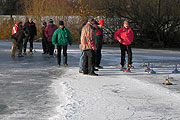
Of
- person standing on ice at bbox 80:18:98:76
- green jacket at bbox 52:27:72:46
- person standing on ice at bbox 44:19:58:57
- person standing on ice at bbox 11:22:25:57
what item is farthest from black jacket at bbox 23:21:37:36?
person standing on ice at bbox 80:18:98:76

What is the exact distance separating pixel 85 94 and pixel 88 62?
3.85m

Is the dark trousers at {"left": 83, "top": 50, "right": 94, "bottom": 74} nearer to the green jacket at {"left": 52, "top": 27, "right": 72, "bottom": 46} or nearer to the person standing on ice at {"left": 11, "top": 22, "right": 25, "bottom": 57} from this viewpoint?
the green jacket at {"left": 52, "top": 27, "right": 72, "bottom": 46}

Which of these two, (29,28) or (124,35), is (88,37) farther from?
(29,28)

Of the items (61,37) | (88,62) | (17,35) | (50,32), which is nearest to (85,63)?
(88,62)

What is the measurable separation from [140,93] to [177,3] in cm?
1834

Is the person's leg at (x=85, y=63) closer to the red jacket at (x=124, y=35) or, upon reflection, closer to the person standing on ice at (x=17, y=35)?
the red jacket at (x=124, y=35)

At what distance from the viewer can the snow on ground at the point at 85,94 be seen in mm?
8055

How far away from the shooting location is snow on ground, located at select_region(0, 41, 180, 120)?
8.05 m

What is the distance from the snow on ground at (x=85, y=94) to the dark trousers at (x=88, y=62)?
299 millimetres

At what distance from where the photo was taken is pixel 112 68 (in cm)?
1558

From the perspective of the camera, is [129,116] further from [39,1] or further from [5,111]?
[39,1]

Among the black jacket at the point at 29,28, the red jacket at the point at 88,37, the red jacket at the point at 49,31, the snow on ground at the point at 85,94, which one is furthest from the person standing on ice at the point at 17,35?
the red jacket at the point at 88,37

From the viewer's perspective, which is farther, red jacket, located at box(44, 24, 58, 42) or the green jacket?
red jacket, located at box(44, 24, 58, 42)

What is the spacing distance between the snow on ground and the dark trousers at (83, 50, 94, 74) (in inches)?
11.8
